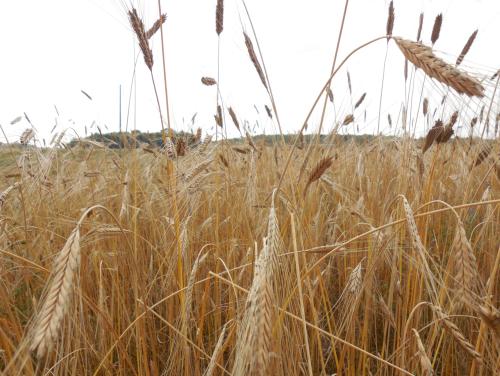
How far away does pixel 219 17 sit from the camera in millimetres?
1641

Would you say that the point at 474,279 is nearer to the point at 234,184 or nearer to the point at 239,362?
the point at 239,362

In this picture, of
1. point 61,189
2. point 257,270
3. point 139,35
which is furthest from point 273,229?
point 61,189

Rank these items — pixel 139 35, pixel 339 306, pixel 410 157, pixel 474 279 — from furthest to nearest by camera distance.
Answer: pixel 410 157, pixel 339 306, pixel 139 35, pixel 474 279

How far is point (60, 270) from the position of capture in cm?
58

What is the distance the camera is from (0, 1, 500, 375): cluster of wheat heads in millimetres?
741

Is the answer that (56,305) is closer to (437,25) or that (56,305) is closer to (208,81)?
(208,81)

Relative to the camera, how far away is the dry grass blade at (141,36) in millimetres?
1051

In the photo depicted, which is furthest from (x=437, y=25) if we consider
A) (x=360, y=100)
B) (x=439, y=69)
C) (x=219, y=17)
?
(x=439, y=69)

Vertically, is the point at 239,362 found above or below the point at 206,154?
below

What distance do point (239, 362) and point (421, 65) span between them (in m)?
0.60

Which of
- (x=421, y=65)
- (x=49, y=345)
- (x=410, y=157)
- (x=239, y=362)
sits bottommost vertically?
(x=239, y=362)

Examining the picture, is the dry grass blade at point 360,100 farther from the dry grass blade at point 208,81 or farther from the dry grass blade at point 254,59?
the dry grass blade at point 254,59

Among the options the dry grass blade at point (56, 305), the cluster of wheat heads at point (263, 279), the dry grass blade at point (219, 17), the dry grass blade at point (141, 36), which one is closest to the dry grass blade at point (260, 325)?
the cluster of wheat heads at point (263, 279)

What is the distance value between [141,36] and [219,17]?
26.7 inches
